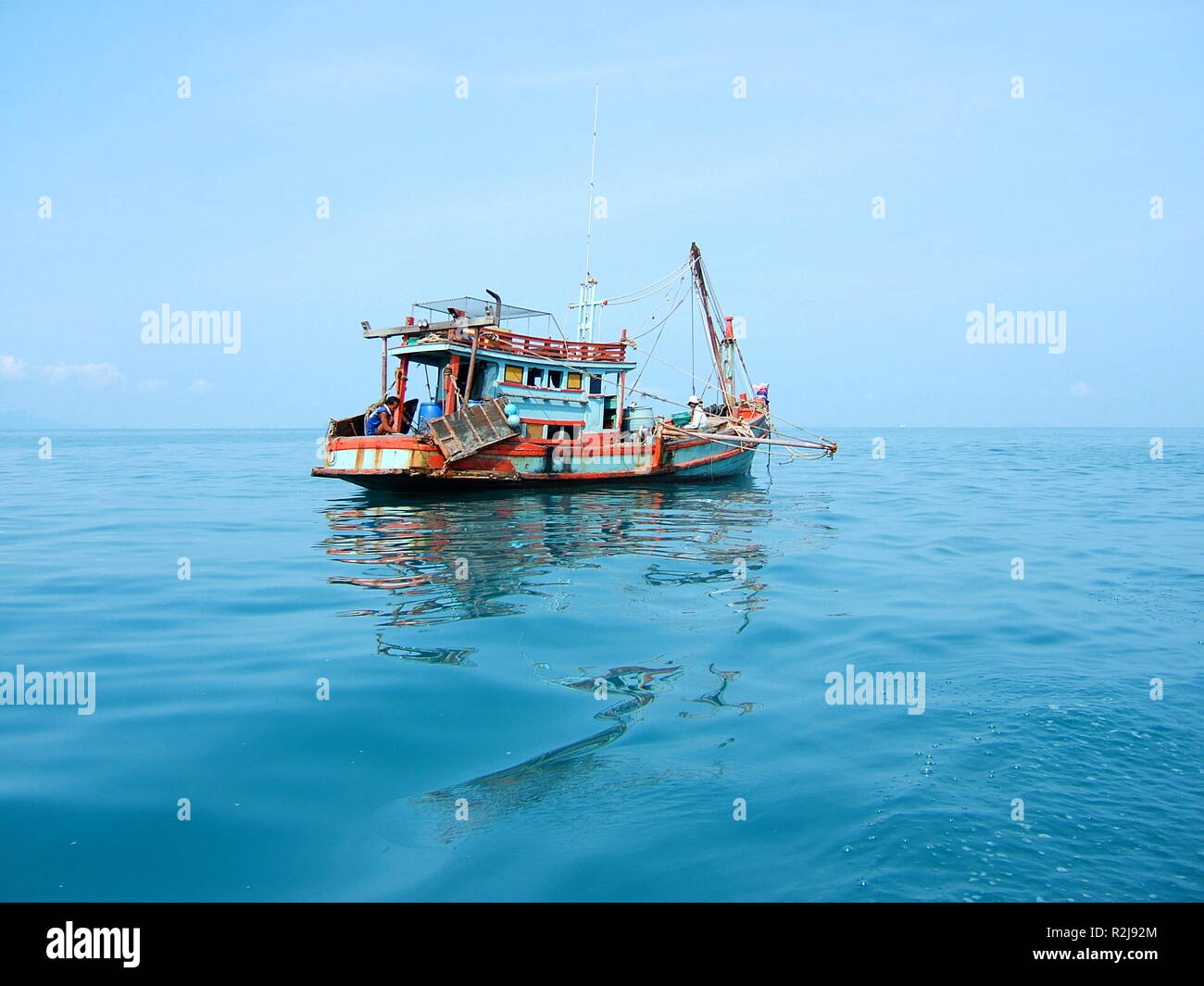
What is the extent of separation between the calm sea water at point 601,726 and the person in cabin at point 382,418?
32.0ft

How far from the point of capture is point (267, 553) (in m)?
17.0

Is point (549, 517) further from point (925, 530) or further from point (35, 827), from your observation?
point (35, 827)

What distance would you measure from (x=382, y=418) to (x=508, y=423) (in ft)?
15.8

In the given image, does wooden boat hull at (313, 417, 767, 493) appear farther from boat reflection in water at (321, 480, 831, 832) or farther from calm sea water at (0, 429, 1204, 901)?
calm sea water at (0, 429, 1204, 901)

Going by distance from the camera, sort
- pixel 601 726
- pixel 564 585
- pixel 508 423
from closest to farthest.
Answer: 1. pixel 601 726
2. pixel 564 585
3. pixel 508 423

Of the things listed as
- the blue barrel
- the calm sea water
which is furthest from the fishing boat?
the calm sea water

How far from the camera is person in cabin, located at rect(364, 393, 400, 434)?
88.3 feet

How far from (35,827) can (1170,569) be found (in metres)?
18.0

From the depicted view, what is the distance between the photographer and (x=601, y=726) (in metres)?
7.28

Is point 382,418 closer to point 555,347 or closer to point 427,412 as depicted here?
point 427,412

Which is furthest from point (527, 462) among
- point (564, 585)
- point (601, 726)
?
point (601, 726)
